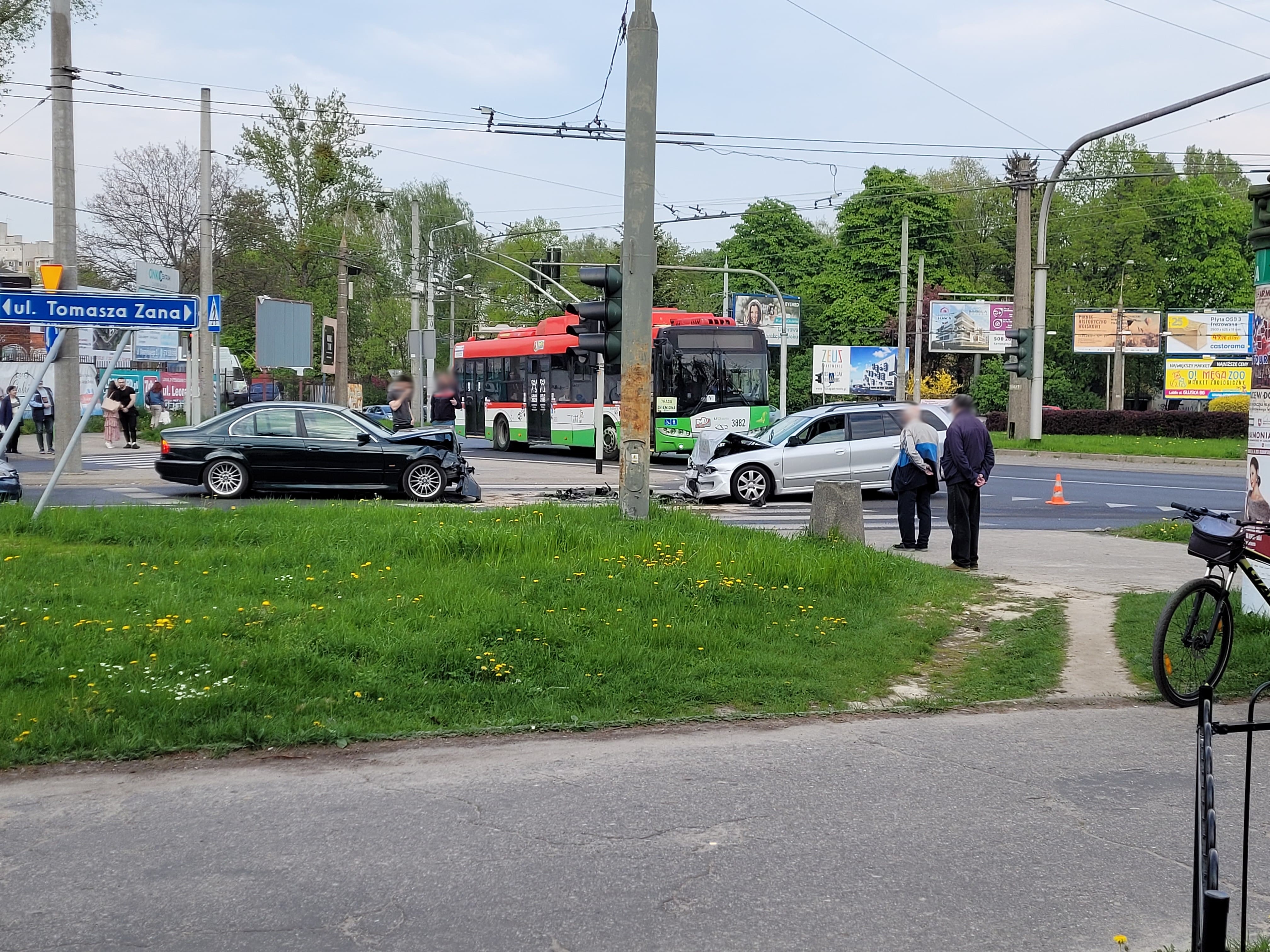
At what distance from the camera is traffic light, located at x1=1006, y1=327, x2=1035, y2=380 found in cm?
3023

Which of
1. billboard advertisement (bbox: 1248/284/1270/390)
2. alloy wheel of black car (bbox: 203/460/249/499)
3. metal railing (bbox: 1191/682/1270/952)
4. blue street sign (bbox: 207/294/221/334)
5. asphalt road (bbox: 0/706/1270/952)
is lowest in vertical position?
asphalt road (bbox: 0/706/1270/952)

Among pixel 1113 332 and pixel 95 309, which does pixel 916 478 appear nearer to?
pixel 95 309

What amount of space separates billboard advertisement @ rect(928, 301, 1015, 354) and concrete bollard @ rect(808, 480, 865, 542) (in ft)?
180

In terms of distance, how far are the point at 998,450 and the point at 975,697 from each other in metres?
28.2

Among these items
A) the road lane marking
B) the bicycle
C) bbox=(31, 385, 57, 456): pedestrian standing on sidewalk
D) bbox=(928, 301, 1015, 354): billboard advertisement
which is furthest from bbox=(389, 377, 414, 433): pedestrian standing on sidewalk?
bbox=(928, 301, 1015, 354): billboard advertisement

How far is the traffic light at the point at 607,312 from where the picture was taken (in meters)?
12.6

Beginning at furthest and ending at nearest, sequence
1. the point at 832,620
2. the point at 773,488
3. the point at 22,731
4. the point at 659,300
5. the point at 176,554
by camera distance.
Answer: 1. the point at 659,300
2. the point at 773,488
3. the point at 176,554
4. the point at 832,620
5. the point at 22,731

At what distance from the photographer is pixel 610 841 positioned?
476cm

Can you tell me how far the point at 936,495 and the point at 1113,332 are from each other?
4878cm

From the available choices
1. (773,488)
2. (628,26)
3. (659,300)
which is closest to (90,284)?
(659,300)

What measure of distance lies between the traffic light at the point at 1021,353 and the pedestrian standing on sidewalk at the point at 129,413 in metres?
21.7

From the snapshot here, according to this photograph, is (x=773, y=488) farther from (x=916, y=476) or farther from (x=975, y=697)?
(x=975, y=697)

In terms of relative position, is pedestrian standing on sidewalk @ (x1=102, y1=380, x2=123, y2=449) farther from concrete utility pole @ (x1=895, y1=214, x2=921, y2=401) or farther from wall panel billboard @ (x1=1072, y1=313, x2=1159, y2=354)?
wall panel billboard @ (x1=1072, y1=313, x2=1159, y2=354)

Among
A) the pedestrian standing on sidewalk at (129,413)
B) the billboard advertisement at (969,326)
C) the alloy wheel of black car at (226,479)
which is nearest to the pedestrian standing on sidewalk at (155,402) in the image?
the pedestrian standing on sidewalk at (129,413)
